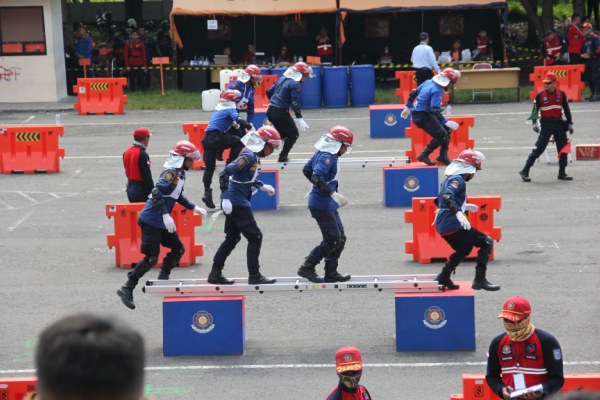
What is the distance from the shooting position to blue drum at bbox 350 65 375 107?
101ft

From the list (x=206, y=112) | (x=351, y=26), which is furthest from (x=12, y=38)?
(x=351, y=26)

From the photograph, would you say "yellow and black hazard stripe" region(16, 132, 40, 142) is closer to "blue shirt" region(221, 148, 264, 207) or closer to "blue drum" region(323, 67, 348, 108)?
"blue shirt" region(221, 148, 264, 207)

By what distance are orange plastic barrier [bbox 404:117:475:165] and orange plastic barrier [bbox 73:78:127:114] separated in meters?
11.0

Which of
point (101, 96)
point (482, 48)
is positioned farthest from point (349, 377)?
point (482, 48)

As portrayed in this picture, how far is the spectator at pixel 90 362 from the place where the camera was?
2.32 meters

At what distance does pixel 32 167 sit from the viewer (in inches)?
877

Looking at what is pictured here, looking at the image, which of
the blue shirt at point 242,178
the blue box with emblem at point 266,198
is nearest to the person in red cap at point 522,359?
the blue shirt at point 242,178

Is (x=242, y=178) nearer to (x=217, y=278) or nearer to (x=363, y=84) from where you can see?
(x=217, y=278)

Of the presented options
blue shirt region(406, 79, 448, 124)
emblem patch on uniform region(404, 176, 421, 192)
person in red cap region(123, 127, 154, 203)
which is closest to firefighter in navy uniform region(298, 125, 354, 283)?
person in red cap region(123, 127, 154, 203)

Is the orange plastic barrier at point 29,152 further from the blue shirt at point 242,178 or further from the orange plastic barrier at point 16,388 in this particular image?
the orange plastic barrier at point 16,388

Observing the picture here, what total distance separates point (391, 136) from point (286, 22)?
38.6 ft

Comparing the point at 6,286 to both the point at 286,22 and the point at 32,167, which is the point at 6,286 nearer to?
the point at 32,167

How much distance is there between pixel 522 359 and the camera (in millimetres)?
8211

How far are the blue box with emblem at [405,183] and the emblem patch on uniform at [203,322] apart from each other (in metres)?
7.36
